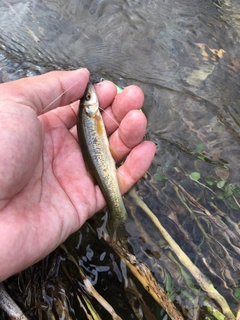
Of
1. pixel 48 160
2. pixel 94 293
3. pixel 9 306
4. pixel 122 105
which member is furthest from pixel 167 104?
pixel 9 306

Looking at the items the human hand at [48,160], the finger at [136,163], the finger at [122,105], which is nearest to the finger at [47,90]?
the human hand at [48,160]

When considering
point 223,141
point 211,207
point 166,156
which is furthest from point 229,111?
point 211,207

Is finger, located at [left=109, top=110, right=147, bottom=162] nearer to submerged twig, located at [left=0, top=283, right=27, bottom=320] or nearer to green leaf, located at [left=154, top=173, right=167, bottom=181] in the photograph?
green leaf, located at [left=154, top=173, right=167, bottom=181]

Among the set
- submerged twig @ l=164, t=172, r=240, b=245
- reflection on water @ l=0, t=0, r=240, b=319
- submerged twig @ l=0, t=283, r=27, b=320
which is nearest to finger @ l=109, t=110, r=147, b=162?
reflection on water @ l=0, t=0, r=240, b=319

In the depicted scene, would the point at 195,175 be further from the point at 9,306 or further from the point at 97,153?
the point at 9,306

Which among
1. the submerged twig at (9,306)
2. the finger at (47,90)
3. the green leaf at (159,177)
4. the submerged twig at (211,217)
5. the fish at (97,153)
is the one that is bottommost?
the submerged twig at (9,306)

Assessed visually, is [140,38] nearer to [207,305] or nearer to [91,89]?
[91,89]

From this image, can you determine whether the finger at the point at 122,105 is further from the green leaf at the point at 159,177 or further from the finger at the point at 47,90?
the green leaf at the point at 159,177
